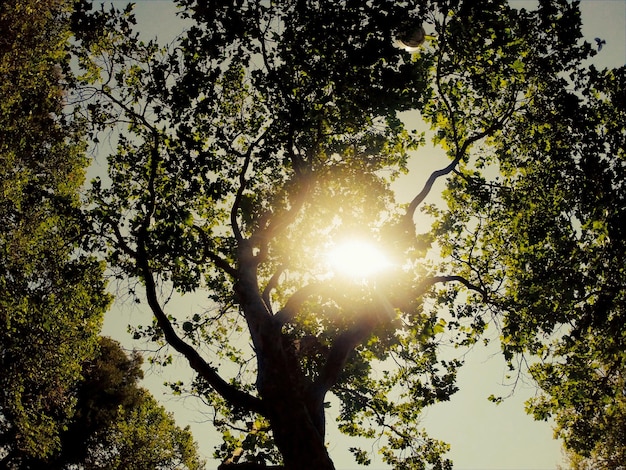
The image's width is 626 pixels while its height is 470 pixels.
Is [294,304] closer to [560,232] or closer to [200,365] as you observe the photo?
[200,365]

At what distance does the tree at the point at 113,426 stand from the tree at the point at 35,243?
10692mm

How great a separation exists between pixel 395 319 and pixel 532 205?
17.6 ft

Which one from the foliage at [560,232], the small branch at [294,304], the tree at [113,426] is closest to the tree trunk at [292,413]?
the small branch at [294,304]

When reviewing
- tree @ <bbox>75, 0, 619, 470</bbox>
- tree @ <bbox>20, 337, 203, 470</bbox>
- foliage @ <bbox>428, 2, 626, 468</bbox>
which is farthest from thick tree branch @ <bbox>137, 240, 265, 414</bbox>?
tree @ <bbox>20, 337, 203, 470</bbox>

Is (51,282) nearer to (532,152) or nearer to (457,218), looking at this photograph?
(457,218)

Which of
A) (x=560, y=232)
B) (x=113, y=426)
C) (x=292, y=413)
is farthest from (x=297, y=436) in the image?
(x=113, y=426)

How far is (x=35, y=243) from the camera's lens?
14.1 meters

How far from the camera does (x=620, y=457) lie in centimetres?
2100

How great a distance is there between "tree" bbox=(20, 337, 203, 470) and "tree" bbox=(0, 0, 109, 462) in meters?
10.7

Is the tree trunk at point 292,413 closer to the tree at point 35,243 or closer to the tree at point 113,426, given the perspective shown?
the tree at point 35,243

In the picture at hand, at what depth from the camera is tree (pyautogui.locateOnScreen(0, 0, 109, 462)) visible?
41.5ft

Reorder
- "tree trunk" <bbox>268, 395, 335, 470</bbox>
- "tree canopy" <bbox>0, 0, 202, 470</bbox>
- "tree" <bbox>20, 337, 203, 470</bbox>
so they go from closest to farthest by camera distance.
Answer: "tree trunk" <bbox>268, 395, 335, 470</bbox> → "tree canopy" <bbox>0, 0, 202, 470</bbox> → "tree" <bbox>20, 337, 203, 470</bbox>

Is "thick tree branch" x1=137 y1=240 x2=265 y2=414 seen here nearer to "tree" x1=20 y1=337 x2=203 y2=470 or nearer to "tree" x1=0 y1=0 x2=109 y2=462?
"tree" x1=0 y1=0 x2=109 y2=462

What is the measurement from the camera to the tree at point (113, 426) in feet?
82.6
